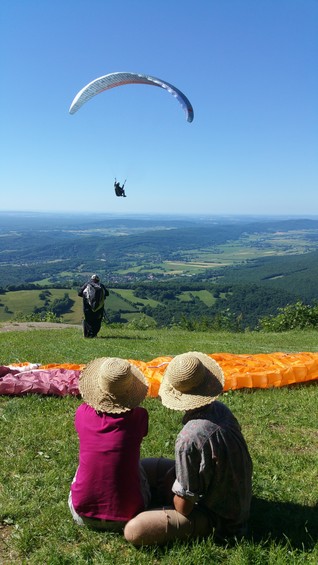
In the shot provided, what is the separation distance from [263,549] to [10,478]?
291 cm

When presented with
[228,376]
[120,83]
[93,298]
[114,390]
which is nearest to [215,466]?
[114,390]

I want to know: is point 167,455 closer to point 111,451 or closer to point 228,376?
point 111,451

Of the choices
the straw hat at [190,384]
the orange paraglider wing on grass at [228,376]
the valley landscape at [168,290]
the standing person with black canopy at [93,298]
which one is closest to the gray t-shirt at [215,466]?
the straw hat at [190,384]

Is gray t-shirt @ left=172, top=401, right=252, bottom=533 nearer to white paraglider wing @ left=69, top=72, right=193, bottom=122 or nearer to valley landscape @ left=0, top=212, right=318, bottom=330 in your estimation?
white paraglider wing @ left=69, top=72, right=193, bottom=122

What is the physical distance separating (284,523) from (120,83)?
17107mm

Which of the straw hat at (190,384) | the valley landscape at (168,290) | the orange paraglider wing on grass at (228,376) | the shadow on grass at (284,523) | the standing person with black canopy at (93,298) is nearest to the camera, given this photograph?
the straw hat at (190,384)

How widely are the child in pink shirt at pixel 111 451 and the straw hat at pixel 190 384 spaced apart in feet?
1.16

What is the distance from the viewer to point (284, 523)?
4.39m

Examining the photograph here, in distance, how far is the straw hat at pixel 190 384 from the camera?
385 centimetres

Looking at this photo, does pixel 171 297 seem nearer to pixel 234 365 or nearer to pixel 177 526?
pixel 234 365

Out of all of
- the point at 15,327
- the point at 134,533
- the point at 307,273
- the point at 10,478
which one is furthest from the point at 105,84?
the point at 307,273

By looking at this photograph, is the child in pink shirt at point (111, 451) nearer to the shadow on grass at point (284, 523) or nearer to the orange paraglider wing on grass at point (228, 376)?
the shadow on grass at point (284, 523)

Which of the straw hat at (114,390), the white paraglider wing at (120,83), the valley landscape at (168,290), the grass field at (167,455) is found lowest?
the valley landscape at (168,290)

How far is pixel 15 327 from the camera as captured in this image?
23453 mm
